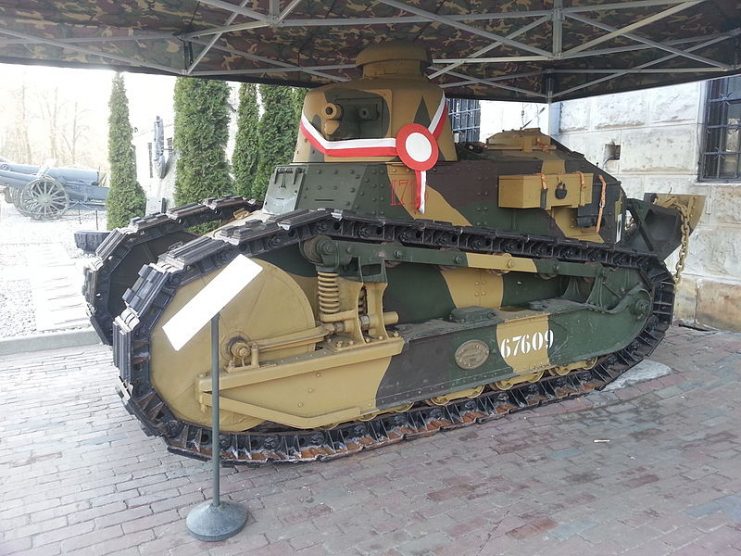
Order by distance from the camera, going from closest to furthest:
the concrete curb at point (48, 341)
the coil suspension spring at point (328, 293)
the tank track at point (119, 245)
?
the coil suspension spring at point (328, 293)
the tank track at point (119, 245)
the concrete curb at point (48, 341)

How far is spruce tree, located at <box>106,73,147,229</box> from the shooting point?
19969mm

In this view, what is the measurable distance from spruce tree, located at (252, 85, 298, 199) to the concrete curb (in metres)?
7.03

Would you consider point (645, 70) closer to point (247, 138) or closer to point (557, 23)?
point (557, 23)

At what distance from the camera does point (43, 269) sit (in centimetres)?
1495

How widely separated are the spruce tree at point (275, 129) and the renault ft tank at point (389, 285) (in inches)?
317

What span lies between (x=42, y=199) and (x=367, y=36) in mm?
23847

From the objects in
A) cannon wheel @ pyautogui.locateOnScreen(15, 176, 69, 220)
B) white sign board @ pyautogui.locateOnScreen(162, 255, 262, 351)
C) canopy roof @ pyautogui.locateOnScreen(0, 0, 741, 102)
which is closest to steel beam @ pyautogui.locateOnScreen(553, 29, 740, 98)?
canopy roof @ pyautogui.locateOnScreen(0, 0, 741, 102)

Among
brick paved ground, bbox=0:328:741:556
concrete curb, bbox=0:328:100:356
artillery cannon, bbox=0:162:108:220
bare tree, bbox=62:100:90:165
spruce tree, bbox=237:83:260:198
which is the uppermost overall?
bare tree, bbox=62:100:90:165

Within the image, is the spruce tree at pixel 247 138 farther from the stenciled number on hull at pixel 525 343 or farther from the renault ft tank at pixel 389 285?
the stenciled number on hull at pixel 525 343

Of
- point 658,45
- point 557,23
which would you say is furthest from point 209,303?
point 658,45

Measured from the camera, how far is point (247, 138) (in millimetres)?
15914

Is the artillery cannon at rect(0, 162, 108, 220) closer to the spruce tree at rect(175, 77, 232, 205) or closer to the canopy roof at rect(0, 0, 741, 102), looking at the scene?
the spruce tree at rect(175, 77, 232, 205)

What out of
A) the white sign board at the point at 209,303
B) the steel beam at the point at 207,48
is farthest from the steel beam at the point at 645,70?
the white sign board at the point at 209,303

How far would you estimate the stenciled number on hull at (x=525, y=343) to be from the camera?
21.6ft
